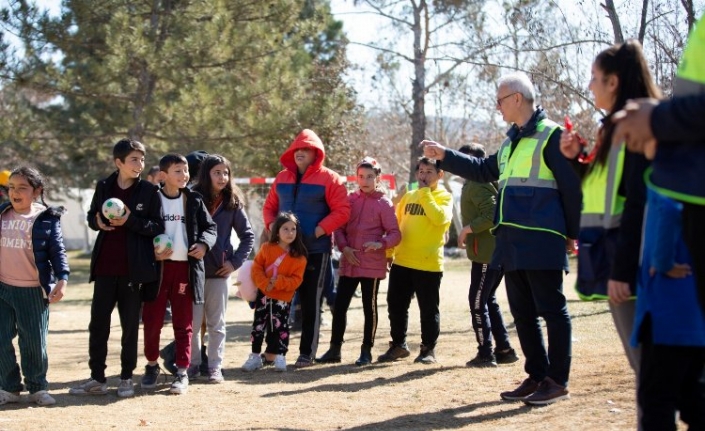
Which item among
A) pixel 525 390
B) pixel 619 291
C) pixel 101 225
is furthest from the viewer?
pixel 101 225

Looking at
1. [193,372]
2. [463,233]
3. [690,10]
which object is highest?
[690,10]

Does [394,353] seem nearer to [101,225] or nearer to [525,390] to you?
[525,390]

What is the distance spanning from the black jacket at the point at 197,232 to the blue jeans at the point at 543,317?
98.3 inches

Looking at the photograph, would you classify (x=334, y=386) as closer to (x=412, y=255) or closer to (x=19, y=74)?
(x=412, y=255)

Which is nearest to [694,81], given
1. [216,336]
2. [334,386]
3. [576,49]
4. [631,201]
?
[631,201]

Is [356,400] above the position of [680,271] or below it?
below

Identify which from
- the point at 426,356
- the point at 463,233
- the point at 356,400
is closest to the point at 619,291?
the point at 356,400

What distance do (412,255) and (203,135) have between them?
11.4 m

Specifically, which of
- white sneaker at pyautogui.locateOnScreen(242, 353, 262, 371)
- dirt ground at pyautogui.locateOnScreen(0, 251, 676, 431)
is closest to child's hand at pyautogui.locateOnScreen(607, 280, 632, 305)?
dirt ground at pyautogui.locateOnScreen(0, 251, 676, 431)

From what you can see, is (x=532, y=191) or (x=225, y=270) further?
(x=225, y=270)

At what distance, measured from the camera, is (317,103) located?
19.9 meters

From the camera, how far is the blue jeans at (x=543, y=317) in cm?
579

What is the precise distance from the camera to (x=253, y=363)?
26.6 feet

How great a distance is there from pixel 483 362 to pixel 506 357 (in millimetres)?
252
